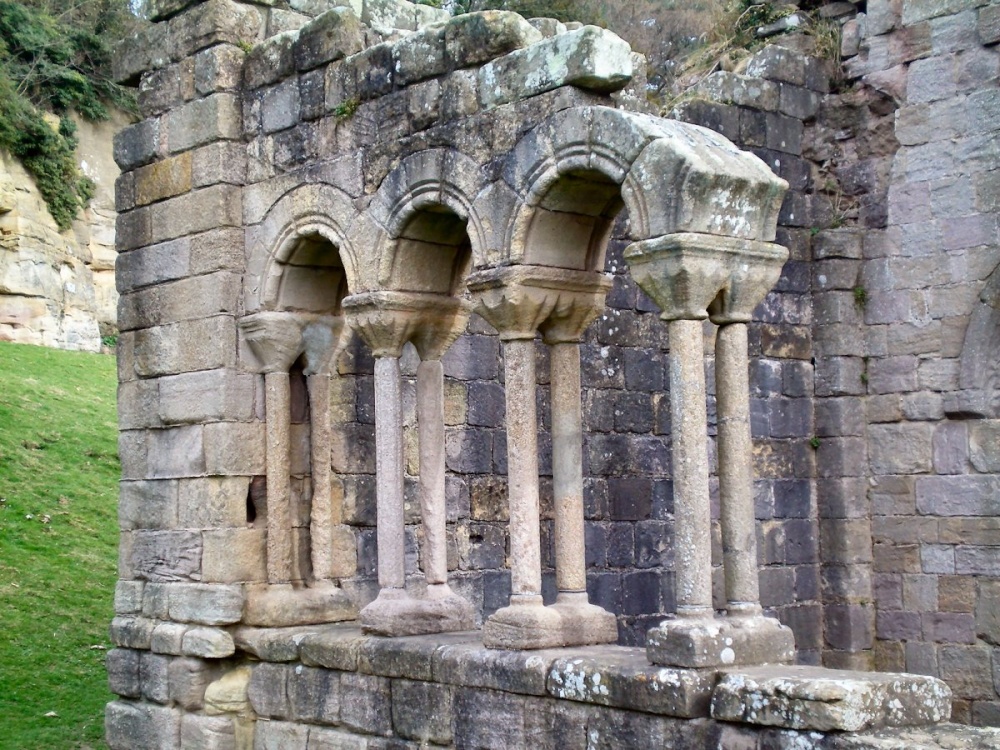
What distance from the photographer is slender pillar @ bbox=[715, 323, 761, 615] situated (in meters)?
6.21

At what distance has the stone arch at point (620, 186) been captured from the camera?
6.05 m

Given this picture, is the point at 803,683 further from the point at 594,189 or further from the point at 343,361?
the point at 343,361

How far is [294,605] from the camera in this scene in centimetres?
802

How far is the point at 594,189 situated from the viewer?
270 inches

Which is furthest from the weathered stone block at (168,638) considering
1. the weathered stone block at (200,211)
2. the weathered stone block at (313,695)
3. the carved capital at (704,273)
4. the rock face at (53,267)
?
the rock face at (53,267)

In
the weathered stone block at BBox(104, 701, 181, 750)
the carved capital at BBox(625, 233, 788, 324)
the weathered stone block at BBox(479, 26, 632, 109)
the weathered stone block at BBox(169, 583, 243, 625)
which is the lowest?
the weathered stone block at BBox(104, 701, 181, 750)

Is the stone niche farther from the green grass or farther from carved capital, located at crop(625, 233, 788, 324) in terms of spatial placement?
the green grass

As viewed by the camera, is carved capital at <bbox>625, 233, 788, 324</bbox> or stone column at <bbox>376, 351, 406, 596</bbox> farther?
stone column at <bbox>376, 351, 406, 596</bbox>

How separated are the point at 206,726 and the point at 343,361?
2.20m

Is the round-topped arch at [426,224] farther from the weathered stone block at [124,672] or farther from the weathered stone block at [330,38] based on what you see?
the weathered stone block at [124,672]

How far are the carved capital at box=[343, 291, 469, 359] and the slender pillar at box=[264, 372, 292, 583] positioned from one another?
80 cm

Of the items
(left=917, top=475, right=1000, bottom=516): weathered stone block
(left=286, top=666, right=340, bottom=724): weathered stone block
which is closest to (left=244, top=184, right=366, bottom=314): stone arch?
(left=286, top=666, right=340, bottom=724): weathered stone block

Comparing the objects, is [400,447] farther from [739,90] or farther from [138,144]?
[739,90]

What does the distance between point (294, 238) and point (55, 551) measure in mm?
6520
